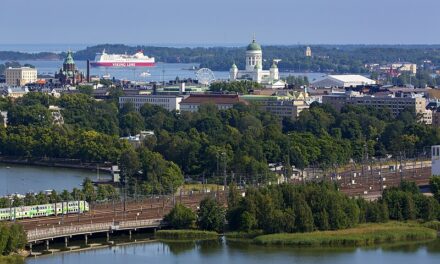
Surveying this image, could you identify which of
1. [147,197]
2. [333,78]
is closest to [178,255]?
[147,197]

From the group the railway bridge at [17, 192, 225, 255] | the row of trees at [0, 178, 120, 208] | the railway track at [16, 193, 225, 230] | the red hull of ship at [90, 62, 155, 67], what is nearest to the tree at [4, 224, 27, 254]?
the railway bridge at [17, 192, 225, 255]

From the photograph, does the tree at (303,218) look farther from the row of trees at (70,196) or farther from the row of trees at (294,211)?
the row of trees at (70,196)

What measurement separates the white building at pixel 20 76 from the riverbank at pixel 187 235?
46.0 m

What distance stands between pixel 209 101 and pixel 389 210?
26.9 m

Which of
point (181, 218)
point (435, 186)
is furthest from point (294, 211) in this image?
point (435, 186)

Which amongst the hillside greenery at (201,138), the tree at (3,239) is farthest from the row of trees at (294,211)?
the hillside greenery at (201,138)

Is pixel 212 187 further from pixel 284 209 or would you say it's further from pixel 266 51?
pixel 266 51

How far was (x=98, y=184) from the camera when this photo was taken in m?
34.8

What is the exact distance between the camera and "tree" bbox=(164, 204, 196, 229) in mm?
27938

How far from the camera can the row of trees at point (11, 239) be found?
2469cm

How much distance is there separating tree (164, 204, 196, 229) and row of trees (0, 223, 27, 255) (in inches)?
134

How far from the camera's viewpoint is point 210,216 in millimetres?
27812

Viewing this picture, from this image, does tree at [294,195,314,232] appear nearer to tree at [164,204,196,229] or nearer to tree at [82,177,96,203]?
tree at [164,204,196,229]

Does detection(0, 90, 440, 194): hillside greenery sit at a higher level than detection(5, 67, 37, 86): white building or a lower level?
higher
